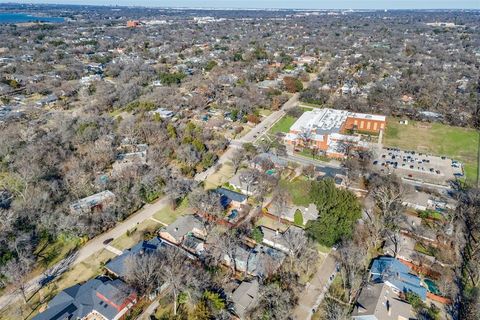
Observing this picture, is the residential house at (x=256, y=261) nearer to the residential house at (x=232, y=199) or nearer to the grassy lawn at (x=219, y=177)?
the residential house at (x=232, y=199)

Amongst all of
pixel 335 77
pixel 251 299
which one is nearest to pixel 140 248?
pixel 251 299

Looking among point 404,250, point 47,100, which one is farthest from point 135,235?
point 47,100

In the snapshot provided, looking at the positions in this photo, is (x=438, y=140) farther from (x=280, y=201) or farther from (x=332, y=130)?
(x=280, y=201)

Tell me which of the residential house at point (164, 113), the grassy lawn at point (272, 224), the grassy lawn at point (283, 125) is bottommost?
the grassy lawn at point (272, 224)

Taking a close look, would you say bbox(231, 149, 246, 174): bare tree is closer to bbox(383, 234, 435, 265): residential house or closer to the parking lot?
the parking lot

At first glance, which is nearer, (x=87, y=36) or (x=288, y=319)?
(x=288, y=319)

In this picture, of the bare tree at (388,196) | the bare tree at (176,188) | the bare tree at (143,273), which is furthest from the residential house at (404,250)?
the bare tree at (176,188)

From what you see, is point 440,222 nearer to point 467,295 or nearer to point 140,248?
point 467,295
